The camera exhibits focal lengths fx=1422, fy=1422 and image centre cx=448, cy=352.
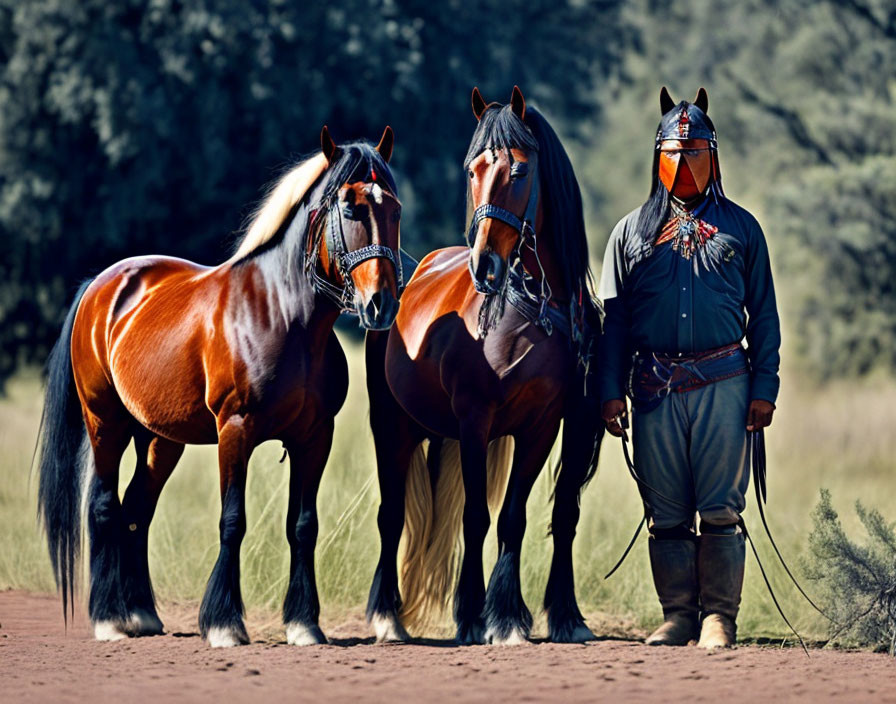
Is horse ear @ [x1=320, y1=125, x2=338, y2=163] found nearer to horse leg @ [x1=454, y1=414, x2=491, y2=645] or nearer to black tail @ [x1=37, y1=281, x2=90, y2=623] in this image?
horse leg @ [x1=454, y1=414, x2=491, y2=645]

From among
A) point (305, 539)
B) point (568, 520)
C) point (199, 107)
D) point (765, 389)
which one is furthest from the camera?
point (199, 107)

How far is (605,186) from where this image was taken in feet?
148

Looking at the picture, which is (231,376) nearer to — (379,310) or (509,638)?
(379,310)

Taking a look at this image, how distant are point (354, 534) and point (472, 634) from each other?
218 centimetres

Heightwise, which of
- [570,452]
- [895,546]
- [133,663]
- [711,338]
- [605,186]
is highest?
[605,186]

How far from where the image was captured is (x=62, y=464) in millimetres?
7332

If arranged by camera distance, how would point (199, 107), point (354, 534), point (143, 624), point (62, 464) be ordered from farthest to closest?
point (199, 107) < point (354, 534) < point (62, 464) < point (143, 624)

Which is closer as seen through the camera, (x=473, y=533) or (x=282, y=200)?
(x=473, y=533)

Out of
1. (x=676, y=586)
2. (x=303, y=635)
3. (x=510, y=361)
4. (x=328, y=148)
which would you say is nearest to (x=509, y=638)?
(x=676, y=586)

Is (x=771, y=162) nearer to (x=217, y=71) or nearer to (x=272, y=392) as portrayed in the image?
(x=217, y=71)

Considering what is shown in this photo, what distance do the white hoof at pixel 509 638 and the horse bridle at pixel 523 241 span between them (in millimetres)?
1332

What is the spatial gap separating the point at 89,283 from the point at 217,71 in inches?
431

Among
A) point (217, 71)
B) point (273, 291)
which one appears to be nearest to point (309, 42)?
point (217, 71)

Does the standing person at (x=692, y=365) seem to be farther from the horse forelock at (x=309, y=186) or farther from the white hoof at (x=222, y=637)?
the white hoof at (x=222, y=637)
